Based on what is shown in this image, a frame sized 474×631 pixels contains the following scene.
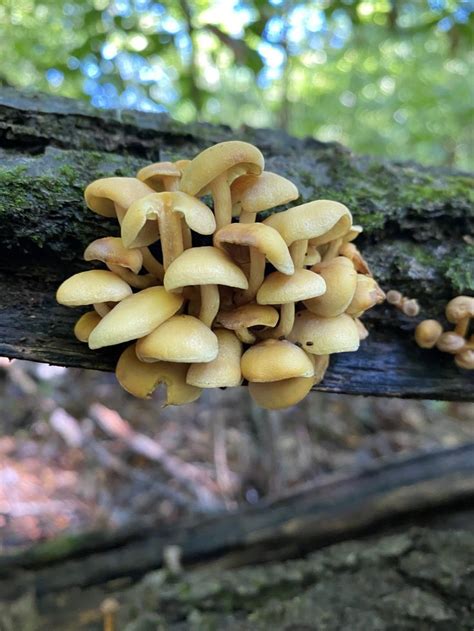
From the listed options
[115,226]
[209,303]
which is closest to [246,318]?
[209,303]


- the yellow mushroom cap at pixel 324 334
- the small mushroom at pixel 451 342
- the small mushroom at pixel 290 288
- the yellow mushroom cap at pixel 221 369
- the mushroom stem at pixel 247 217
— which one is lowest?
the small mushroom at pixel 451 342

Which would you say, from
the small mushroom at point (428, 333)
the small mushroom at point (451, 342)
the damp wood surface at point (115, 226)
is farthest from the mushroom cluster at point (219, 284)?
the small mushroom at point (451, 342)

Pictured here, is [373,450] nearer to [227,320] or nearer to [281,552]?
[281,552]

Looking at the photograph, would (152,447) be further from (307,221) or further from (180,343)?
(307,221)

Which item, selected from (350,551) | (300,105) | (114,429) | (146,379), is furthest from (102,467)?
(300,105)

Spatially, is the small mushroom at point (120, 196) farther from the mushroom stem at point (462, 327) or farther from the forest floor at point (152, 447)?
the forest floor at point (152, 447)

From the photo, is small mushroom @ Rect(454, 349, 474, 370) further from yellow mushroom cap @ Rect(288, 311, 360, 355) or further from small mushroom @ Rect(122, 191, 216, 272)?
small mushroom @ Rect(122, 191, 216, 272)

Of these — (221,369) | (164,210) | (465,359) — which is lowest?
(465,359)
